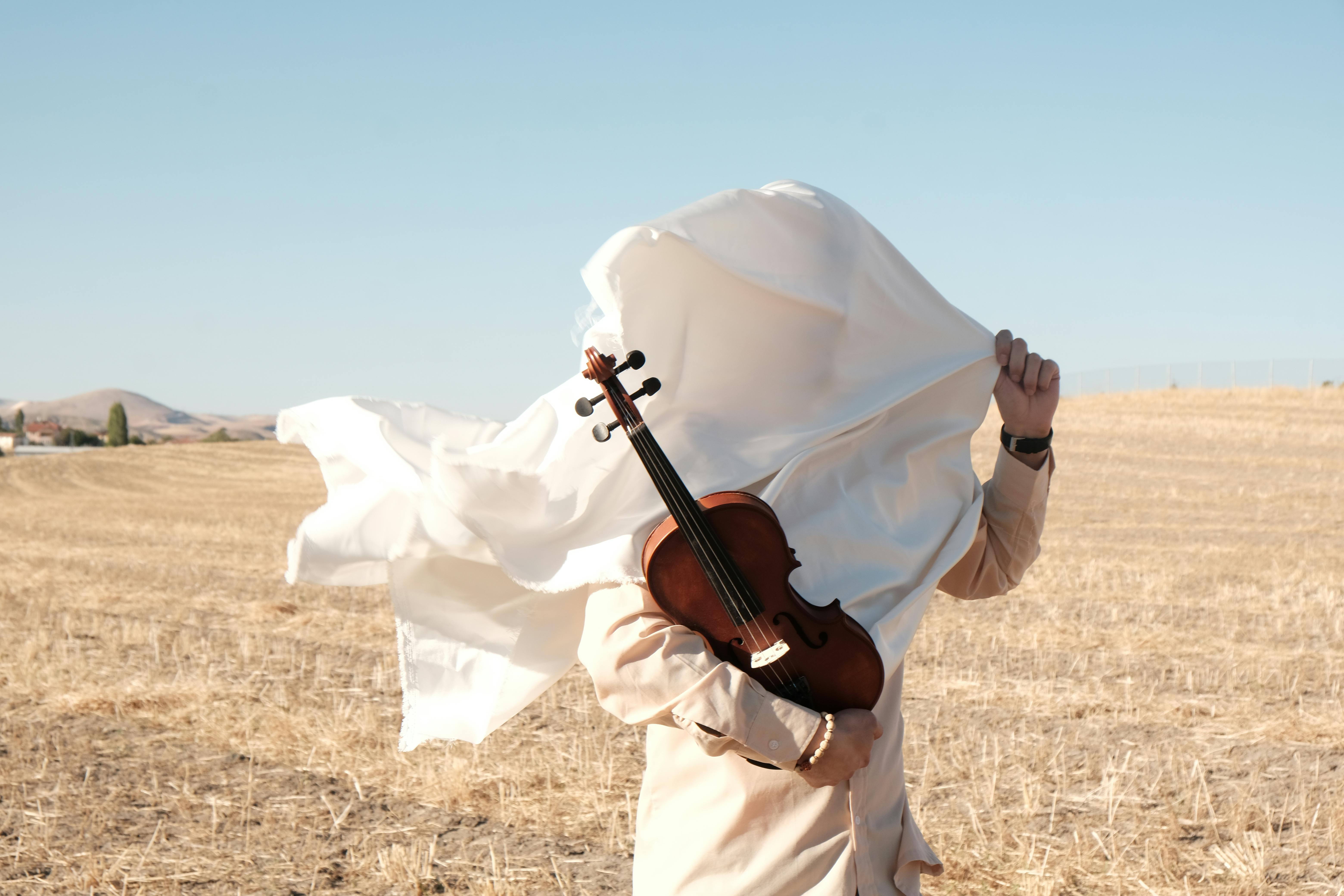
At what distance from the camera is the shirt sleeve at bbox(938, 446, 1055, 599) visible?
9.30 ft

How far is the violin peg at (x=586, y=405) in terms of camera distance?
82.6 inches

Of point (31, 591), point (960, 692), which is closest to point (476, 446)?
point (960, 692)

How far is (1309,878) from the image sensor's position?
14.7 ft

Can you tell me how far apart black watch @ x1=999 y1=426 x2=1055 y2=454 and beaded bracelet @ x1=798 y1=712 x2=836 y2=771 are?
1.01m

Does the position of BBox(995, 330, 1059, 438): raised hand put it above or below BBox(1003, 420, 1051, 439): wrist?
above

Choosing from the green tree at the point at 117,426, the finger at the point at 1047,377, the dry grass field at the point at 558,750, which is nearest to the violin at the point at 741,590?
the finger at the point at 1047,377

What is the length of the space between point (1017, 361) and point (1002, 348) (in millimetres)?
56

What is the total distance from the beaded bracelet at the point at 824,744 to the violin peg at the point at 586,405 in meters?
0.75

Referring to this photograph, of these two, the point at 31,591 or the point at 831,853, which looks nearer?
the point at 831,853

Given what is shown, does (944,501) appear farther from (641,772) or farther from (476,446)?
(641,772)

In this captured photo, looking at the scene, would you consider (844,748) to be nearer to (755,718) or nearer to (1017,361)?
(755,718)

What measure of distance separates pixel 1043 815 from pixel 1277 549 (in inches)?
482

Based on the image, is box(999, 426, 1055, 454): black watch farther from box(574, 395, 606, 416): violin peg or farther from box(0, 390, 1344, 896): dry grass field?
box(0, 390, 1344, 896): dry grass field

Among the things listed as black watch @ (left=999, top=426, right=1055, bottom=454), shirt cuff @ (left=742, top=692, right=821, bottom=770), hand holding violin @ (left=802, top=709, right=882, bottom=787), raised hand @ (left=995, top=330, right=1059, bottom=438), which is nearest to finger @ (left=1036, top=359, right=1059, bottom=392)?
raised hand @ (left=995, top=330, right=1059, bottom=438)
